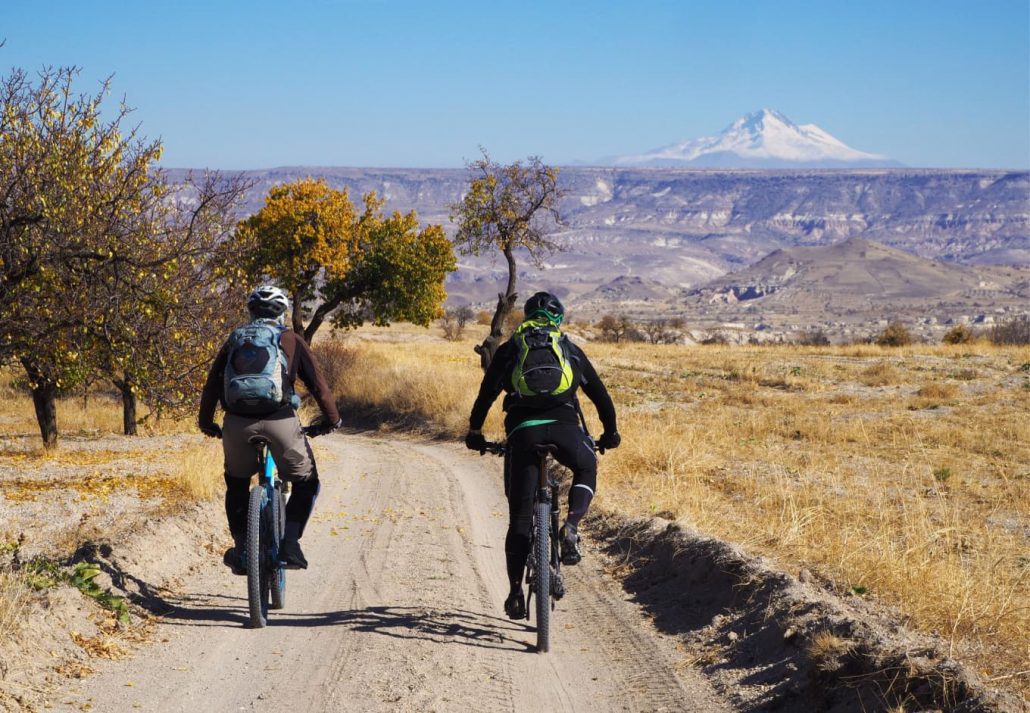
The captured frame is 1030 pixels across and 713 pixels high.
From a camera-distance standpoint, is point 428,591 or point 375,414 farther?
point 375,414

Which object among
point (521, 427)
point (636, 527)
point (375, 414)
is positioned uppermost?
point (521, 427)

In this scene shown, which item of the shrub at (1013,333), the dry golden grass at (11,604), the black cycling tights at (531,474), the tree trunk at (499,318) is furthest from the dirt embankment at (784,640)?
the shrub at (1013,333)

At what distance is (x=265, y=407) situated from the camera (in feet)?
23.7

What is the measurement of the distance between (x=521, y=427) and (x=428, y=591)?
2.50 meters

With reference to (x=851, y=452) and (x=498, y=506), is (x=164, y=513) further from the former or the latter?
(x=851, y=452)

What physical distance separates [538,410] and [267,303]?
2.11 metres

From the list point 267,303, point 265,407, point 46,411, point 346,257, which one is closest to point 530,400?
point 265,407

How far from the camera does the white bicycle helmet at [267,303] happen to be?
7477mm

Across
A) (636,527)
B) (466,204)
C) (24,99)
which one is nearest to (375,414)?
(466,204)

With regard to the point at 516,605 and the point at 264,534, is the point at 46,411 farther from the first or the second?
the point at 516,605

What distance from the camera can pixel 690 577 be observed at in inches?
358

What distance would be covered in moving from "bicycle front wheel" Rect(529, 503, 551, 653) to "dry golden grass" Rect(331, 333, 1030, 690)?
7.86 feet

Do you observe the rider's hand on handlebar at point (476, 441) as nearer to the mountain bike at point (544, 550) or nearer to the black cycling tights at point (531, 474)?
the mountain bike at point (544, 550)

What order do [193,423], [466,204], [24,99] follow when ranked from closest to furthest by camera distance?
[24,99], [193,423], [466,204]
